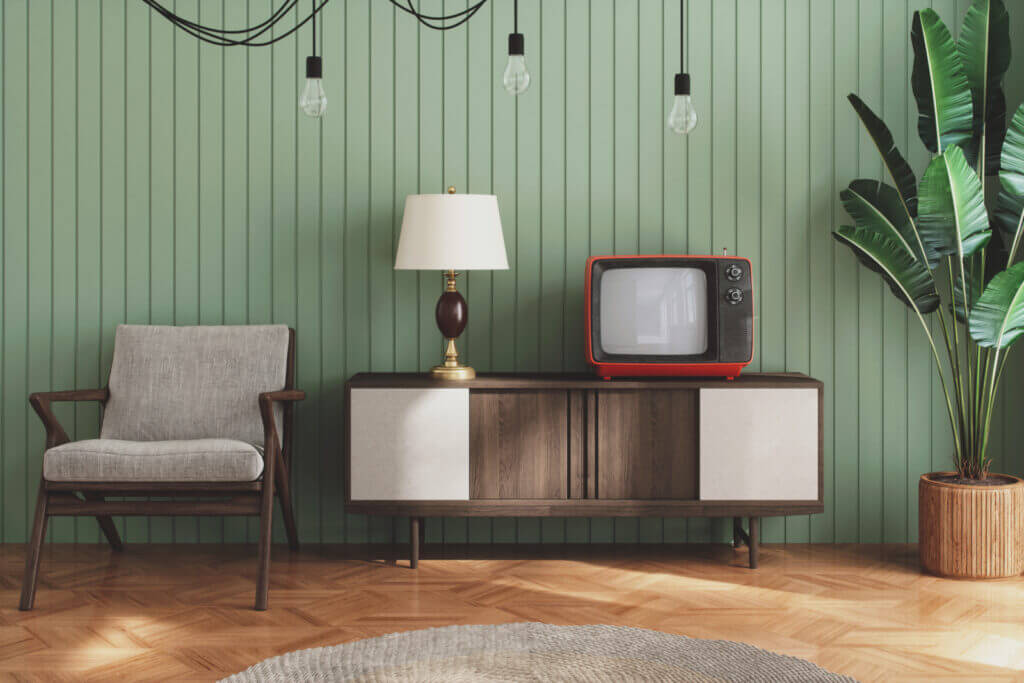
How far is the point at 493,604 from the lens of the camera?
2.45 metres

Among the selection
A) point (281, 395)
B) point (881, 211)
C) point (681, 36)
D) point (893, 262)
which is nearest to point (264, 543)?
point (281, 395)

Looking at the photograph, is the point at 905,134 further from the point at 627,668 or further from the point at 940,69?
the point at 627,668

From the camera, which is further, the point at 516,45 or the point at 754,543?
the point at 754,543

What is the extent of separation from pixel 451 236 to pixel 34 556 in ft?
4.87

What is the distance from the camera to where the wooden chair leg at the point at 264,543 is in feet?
7.89

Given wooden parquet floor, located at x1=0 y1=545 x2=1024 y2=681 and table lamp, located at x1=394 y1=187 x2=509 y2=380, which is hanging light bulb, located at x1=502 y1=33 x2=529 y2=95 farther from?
wooden parquet floor, located at x1=0 y1=545 x2=1024 y2=681

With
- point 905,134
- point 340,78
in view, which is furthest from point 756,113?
point 340,78

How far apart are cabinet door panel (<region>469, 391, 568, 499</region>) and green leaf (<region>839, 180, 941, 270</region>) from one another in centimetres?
113

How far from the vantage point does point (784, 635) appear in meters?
2.21

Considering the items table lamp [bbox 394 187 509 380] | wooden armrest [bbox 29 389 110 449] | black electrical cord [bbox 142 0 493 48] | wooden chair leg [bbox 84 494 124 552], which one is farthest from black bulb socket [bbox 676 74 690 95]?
wooden chair leg [bbox 84 494 124 552]

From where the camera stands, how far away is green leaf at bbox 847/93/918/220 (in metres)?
2.80

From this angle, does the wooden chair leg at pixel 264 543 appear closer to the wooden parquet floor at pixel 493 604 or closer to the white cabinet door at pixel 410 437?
the wooden parquet floor at pixel 493 604

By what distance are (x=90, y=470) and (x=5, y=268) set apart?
3.55 feet

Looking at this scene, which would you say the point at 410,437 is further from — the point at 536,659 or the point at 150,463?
the point at 536,659
